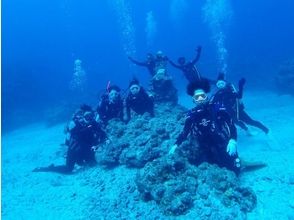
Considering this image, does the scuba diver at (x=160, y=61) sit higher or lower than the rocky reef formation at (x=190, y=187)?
higher

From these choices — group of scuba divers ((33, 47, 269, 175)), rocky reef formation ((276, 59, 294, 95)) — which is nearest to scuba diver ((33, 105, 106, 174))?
group of scuba divers ((33, 47, 269, 175))

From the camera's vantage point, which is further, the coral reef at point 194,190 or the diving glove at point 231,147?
the diving glove at point 231,147

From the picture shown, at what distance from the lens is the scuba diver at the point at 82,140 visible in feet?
31.1

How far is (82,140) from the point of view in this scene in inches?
379

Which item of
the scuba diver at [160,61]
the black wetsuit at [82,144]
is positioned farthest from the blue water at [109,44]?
the black wetsuit at [82,144]

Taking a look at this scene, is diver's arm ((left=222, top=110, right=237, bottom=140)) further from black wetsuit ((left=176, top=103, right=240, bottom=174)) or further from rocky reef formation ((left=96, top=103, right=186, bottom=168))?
rocky reef formation ((left=96, top=103, right=186, bottom=168))

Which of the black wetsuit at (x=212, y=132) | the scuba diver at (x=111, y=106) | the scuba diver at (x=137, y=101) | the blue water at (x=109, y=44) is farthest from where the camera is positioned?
the blue water at (x=109, y=44)

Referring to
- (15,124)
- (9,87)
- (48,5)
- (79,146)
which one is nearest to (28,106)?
(9,87)

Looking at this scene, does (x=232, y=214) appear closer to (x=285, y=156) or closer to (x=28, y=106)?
(x=285, y=156)

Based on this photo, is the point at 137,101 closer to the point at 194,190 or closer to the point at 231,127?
the point at 231,127

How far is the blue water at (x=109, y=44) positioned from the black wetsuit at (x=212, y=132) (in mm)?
19071

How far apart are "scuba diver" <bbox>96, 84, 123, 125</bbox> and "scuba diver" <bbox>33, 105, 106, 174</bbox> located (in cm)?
156

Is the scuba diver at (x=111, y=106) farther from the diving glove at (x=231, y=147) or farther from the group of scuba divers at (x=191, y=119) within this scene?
the diving glove at (x=231, y=147)

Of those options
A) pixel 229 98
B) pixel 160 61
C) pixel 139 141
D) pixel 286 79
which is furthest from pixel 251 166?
pixel 286 79
